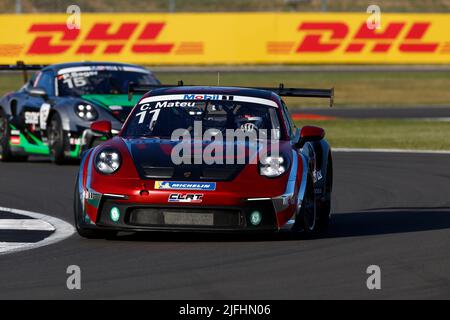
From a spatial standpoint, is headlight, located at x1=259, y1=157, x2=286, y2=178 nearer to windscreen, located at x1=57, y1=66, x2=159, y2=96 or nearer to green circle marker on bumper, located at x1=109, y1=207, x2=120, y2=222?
green circle marker on bumper, located at x1=109, y1=207, x2=120, y2=222

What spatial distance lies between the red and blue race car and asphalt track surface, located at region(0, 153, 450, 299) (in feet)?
0.64

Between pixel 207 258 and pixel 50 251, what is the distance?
3.93ft

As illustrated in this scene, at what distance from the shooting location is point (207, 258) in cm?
897

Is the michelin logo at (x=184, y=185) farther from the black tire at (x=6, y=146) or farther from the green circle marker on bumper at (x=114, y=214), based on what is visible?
the black tire at (x=6, y=146)

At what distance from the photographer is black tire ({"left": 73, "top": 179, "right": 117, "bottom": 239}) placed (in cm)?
989

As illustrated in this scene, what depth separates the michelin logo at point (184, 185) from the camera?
9562mm

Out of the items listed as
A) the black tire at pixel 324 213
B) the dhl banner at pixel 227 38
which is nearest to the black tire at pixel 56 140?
the black tire at pixel 324 213

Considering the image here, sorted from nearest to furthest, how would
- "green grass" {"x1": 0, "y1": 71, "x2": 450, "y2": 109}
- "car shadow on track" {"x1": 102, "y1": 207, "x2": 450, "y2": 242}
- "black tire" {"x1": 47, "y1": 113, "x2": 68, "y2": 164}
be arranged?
"car shadow on track" {"x1": 102, "y1": 207, "x2": 450, "y2": 242} → "black tire" {"x1": 47, "y1": 113, "x2": 68, "y2": 164} → "green grass" {"x1": 0, "y1": 71, "x2": 450, "y2": 109}

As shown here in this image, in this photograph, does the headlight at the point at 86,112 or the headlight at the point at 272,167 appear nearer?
the headlight at the point at 272,167

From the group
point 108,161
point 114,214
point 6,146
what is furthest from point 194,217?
point 6,146

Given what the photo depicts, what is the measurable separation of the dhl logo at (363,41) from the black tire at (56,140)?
77.9 feet

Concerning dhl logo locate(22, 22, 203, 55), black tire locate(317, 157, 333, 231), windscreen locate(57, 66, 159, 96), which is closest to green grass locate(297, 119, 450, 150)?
windscreen locate(57, 66, 159, 96)

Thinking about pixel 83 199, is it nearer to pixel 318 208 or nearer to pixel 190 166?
pixel 190 166
